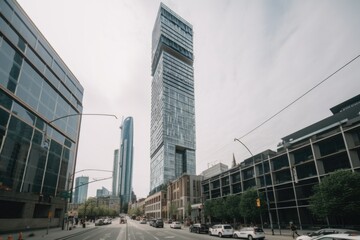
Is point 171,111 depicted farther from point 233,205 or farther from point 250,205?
point 250,205

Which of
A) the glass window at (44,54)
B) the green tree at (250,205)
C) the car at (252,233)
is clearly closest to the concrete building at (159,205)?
the green tree at (250,205)

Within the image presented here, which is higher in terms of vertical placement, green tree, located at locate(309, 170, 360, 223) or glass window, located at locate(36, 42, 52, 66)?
glass window, located at locate(36, 42, 52, 66)

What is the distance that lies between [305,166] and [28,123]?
49055 mm

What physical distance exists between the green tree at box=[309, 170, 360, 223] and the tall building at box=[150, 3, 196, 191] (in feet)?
378

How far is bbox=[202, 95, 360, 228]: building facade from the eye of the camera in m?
36.0

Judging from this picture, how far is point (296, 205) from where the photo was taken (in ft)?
139

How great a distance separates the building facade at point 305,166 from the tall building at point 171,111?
9141 cm

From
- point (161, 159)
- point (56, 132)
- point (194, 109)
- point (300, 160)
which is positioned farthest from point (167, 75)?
point (300, 160)

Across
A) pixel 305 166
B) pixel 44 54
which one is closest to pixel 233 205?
pixel 305 166

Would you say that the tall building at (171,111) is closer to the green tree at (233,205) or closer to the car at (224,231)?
the green tree at (233,205)

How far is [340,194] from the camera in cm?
2927

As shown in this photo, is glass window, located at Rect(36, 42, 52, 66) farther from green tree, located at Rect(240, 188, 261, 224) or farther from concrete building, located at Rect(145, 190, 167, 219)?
concrete building, located at Rect(145, 190, 167, 219)

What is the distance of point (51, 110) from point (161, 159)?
106214 millimetres

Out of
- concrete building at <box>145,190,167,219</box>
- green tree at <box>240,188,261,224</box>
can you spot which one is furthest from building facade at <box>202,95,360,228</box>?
concrete building at <box>145,190,167,219</box>
